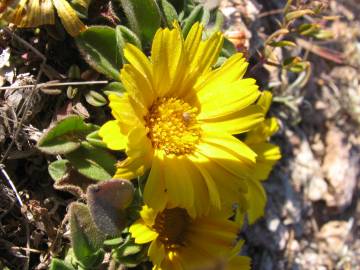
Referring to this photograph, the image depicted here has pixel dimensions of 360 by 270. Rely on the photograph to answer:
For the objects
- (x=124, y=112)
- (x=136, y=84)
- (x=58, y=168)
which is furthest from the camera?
(x=58, y=168)

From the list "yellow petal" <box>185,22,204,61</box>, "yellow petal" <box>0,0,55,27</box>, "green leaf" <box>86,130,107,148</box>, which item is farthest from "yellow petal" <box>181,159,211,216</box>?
"yellow petal" <box>0,0,55,27</box>

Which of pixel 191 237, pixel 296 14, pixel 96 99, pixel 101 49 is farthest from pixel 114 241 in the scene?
pixel 296 14

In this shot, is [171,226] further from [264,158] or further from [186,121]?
[264,158]

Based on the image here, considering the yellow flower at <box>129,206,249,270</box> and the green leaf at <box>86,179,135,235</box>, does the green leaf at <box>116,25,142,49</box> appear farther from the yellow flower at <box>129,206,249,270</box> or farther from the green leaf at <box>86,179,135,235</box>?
the yellow flower at <box>129,206,249,270</box>

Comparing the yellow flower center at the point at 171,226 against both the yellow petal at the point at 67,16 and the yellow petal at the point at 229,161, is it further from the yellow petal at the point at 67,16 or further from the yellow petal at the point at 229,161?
the yellow petal at the point at 67,16

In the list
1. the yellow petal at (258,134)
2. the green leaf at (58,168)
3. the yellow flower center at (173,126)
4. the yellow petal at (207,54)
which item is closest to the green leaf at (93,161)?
the green leaf at (58,168)

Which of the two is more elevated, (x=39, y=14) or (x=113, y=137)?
(x=39, y=14)
